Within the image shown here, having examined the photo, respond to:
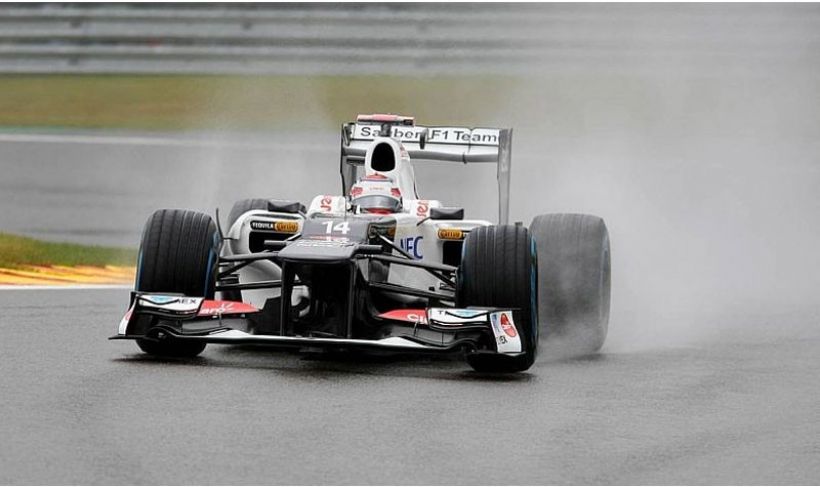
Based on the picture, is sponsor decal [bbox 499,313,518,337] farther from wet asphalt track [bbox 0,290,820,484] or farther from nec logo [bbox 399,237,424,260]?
nec logo [bbox 399,237,424,260]

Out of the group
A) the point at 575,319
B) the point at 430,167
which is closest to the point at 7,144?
the point at 430,167

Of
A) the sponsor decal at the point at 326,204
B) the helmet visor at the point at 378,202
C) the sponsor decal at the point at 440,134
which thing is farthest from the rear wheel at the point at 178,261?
the sponsor decal at the point at 440,134

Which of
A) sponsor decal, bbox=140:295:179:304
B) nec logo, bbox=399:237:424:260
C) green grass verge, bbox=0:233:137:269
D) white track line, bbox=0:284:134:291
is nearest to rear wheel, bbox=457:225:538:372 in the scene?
nec logo, bbox=399:237:424:260

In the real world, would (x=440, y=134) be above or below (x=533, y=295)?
above

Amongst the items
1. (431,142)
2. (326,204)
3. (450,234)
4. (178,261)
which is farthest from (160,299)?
(431,142)

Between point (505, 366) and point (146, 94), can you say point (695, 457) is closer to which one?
point (505, 366)

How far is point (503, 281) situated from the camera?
10.1m

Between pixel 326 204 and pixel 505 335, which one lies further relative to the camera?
pixel 326 204

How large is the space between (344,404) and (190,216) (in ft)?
7.86

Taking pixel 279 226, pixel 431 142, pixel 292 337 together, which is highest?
pixel 431 142

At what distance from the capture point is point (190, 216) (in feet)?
34.7

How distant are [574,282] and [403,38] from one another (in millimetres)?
14529

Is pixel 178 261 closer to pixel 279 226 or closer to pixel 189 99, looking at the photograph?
pixel 279 226

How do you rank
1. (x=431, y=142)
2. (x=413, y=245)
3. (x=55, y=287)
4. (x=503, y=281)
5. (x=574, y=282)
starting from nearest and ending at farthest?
1. (x=503, y=281)
2. (x=413, y=245)
3. (x=574, y=282)
4. (x=431, y=142)
5. (x=55, y=287)
